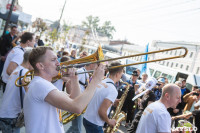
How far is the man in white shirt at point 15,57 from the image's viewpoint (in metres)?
3.26

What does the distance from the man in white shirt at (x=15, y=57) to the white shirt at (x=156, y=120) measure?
2.37 metres

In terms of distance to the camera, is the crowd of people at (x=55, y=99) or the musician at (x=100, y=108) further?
the musician at (x=100, y=108)

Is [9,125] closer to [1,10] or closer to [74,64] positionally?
[74,64]

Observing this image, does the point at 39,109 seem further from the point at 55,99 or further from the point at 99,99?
the point at 99,99

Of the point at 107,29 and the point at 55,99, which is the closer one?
the point at 55,99

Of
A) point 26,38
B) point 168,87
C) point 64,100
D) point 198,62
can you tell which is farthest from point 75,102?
point 198,62

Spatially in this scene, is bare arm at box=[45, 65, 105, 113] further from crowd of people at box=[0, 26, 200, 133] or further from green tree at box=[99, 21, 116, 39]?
green tree at box=[99, 21, 116, 39]

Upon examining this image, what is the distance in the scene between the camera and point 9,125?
8.03 feet

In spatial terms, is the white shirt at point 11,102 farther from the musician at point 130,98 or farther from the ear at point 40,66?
the musician at point 130,98

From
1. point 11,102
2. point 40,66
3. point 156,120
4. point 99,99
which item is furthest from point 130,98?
point 40,66

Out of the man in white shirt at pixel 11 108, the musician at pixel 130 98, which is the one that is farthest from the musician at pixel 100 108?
the musician at pixel 130 98

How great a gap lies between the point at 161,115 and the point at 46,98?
1629 mm

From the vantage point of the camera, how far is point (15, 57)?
10.9ft

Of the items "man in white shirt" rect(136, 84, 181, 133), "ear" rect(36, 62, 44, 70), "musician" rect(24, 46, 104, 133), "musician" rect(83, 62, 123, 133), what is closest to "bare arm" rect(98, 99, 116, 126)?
"musician" rect(83, 62, 123, 133)
